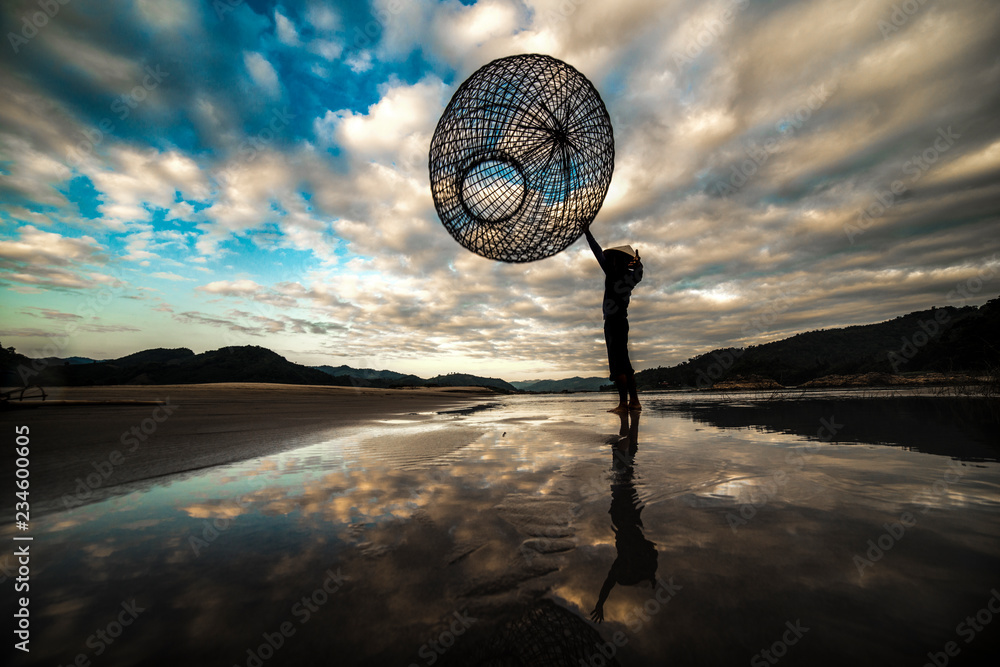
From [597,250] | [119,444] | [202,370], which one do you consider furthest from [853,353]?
[202,370]

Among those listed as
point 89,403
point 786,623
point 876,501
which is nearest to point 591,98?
point 876,501

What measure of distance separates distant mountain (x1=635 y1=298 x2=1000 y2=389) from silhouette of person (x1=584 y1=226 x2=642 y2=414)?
1856 centimetres

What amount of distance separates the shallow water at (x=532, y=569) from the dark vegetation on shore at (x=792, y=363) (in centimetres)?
1261

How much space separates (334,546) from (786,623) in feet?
4.76

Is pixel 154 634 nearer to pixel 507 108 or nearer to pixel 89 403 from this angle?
pixel 507 108

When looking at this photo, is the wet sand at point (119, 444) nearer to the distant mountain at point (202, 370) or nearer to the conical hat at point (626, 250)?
the conical hat at point (626, 250)

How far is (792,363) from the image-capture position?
41375mm

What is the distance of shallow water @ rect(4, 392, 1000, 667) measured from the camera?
0.83 metres

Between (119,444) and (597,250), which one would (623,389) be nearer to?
(597,250)

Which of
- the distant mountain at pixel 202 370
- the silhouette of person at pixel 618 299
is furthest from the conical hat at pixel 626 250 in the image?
the distant mountain at pixel 202 370

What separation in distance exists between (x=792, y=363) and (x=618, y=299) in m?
47.5

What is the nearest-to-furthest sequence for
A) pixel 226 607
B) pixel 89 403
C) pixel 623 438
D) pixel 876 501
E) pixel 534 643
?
pixel 534 643 < pixel 226 607 < pixel 876 501 < pixel 623 438 < pixel 89 403

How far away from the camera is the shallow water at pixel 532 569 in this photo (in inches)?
32.8

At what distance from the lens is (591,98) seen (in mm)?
4582
